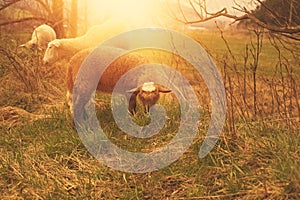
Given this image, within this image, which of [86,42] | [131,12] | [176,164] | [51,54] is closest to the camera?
[176,164]

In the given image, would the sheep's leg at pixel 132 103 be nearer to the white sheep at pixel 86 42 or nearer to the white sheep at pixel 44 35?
the white sheep at pixel 86 42

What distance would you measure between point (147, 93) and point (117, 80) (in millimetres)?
544

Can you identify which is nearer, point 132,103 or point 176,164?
point 176,164

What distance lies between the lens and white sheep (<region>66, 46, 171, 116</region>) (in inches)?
192

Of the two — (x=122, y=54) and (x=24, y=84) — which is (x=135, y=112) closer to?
(x=122, y=54)

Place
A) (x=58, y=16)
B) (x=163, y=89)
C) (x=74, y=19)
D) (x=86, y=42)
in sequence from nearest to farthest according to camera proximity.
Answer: (x=163, y=89) → (x=86, y=42) → (x=74, y=19) → (x=58, y=16)

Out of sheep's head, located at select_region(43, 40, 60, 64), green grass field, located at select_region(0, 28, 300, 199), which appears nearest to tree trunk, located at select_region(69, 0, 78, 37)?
sheep's head, located at select_region(43, 40, 60, 64)

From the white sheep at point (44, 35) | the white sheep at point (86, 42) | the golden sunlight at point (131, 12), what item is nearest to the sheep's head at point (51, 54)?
the white sheep at point (86, 42)

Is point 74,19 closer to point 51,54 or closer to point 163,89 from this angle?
point 51,54

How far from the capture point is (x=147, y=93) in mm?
4828

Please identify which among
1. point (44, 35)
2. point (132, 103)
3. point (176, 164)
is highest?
point (44, 35)

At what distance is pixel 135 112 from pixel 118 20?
125 inches

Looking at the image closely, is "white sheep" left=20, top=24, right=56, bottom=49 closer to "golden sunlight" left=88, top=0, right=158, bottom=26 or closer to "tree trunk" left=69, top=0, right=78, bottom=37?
"tree trunk" left=69, top=0, right=78, bottom=37

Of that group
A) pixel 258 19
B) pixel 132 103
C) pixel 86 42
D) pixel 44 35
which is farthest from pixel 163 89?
pixel 44 35
